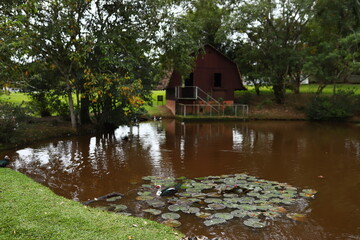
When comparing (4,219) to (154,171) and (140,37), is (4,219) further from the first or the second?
(140,37)

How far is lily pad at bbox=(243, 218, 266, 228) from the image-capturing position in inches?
264

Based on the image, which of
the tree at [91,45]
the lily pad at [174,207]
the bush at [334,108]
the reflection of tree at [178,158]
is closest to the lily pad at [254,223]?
the lily pad at [174,207]

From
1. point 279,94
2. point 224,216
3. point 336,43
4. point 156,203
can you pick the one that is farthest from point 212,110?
point 224,216

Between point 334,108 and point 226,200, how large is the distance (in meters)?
24.7

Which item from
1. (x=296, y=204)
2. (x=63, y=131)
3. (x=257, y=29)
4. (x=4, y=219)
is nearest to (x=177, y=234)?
(x=4, y=219)

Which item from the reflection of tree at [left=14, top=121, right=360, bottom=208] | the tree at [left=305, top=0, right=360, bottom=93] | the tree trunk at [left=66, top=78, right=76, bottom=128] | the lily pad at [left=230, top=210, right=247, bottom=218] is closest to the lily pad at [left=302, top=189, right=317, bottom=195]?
the reflection of tree at [left=14, top=121, right=360, bottom=208]

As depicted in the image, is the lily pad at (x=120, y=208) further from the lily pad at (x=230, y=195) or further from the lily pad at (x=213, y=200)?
the lily pad at (x=230, y=195)

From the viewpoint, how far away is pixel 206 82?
31.6 meters

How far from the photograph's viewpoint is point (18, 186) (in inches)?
314

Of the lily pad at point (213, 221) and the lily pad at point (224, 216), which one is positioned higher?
the lily pad at point (224, 216)

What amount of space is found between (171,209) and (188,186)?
1886 millimetres

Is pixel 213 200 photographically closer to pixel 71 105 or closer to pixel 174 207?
pixel 174 207

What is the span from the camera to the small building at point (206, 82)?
3040 cm

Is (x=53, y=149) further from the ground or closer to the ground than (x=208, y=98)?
closer to the ground
